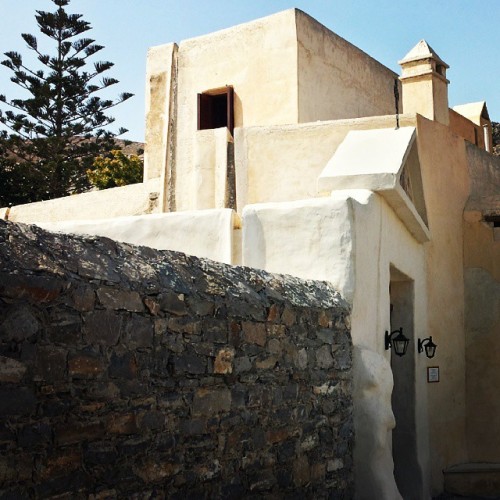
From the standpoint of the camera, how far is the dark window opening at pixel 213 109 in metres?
14.5

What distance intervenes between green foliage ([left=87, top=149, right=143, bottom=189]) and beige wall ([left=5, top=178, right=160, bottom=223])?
5212 millimetres

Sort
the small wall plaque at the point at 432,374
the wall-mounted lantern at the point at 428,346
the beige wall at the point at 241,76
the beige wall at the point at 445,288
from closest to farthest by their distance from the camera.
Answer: the wall-mounted lantern at the point at 428,346
the small wall plaque at the point at 432,374
the beige wall at the point at 445,288
the beige wall at the point at 241,76

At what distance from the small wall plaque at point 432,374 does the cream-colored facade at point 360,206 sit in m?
0.11

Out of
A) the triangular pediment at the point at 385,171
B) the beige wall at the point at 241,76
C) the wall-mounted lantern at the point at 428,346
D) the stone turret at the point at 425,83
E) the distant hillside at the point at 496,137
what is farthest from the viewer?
the distant hillside at the point at 496,137

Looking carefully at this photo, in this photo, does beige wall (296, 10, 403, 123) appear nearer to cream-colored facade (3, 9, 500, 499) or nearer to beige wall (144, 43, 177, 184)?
cream-colored facade (3, 9, 500, 499)

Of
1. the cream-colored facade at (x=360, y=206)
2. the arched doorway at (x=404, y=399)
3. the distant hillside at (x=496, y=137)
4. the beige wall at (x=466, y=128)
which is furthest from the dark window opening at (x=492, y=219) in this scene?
the distant hillside at (x=496, y=137)

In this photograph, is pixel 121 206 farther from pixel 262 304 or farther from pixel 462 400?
pixel 262 304

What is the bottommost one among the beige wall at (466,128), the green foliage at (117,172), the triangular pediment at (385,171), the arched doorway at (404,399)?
the arched doorway at (404,399)

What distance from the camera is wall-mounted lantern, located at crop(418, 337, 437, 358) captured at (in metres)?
8.34

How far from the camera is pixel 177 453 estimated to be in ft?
12.0

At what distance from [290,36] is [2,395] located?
11465 mm

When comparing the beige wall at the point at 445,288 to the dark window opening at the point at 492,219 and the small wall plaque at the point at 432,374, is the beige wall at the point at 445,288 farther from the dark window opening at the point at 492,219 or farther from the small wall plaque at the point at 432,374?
the dark window opening at the point at 492,219

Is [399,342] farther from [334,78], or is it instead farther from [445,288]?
[334,78]

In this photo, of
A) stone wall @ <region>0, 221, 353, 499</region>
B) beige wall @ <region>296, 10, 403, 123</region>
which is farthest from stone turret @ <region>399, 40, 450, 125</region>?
stone wall @ <region>0, 221, 353, 499</region>
